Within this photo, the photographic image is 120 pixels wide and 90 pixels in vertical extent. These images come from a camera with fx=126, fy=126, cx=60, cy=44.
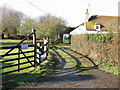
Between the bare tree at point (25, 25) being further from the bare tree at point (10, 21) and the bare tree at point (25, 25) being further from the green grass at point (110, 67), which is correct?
the green grass at point (110, 67)

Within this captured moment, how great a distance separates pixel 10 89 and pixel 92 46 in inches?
312

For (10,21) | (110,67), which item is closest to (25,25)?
(10,21)

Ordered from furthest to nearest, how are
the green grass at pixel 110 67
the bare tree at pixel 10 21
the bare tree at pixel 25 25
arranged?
the bare tree at pixel 25 25 → the bare tree at pixel 10 21 → the green grass at pixel 110 67

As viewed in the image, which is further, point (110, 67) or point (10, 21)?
point (10, 21)

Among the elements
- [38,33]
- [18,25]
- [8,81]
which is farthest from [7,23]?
[8,81]

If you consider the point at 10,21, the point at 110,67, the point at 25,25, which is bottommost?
the point at 110,67

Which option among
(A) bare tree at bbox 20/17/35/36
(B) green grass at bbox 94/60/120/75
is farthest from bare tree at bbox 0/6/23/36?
(B) green grass at bbox 94/60/120/75

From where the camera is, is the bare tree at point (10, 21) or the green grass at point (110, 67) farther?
the bare tree at point (10, 21)

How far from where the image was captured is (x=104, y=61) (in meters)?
8.27

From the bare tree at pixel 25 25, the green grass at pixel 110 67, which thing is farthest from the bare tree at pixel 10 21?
the green grass at pixel 110 67

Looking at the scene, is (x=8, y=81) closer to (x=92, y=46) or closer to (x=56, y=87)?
(x=56, y=87)

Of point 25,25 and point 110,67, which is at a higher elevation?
point 25,25

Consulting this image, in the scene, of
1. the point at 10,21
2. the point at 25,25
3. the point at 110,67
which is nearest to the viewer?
the point at 110,67

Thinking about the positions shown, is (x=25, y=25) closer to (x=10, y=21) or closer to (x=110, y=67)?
(x=10, y=21)
